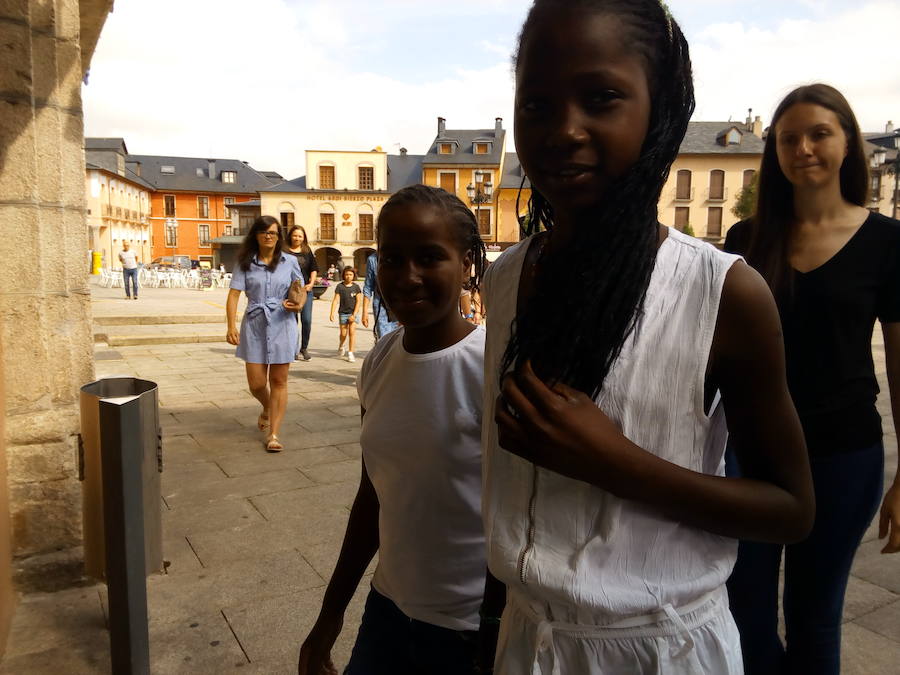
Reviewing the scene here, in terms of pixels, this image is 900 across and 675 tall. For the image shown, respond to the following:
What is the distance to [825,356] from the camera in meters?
1.88

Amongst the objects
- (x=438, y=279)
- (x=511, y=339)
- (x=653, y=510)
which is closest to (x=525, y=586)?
(x=653, y=510)

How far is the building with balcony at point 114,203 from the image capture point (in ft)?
168

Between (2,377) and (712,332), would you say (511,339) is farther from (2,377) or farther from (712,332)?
(2,377)

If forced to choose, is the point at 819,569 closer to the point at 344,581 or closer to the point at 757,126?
the point at 344,581

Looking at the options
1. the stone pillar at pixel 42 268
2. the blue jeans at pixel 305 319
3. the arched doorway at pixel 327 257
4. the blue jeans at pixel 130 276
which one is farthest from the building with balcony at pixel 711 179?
the stone pillar at pixel 42 268

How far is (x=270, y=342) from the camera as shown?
5.40 metres

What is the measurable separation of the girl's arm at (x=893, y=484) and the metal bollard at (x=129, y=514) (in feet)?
7.35

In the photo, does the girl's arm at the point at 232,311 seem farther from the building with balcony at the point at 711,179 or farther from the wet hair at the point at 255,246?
the building with balcony at the point at 711,179

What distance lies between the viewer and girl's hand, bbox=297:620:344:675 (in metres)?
1.65

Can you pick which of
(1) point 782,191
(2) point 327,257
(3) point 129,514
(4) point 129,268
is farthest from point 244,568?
(2) point 327,257

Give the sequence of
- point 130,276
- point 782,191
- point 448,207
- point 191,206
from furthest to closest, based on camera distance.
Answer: point 191,206 → point 130,276 → point 782,191 → point 448,207

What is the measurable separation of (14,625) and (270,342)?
8.97 feet

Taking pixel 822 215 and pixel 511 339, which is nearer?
pixel 511 339

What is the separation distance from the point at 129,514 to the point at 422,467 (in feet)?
3.85
